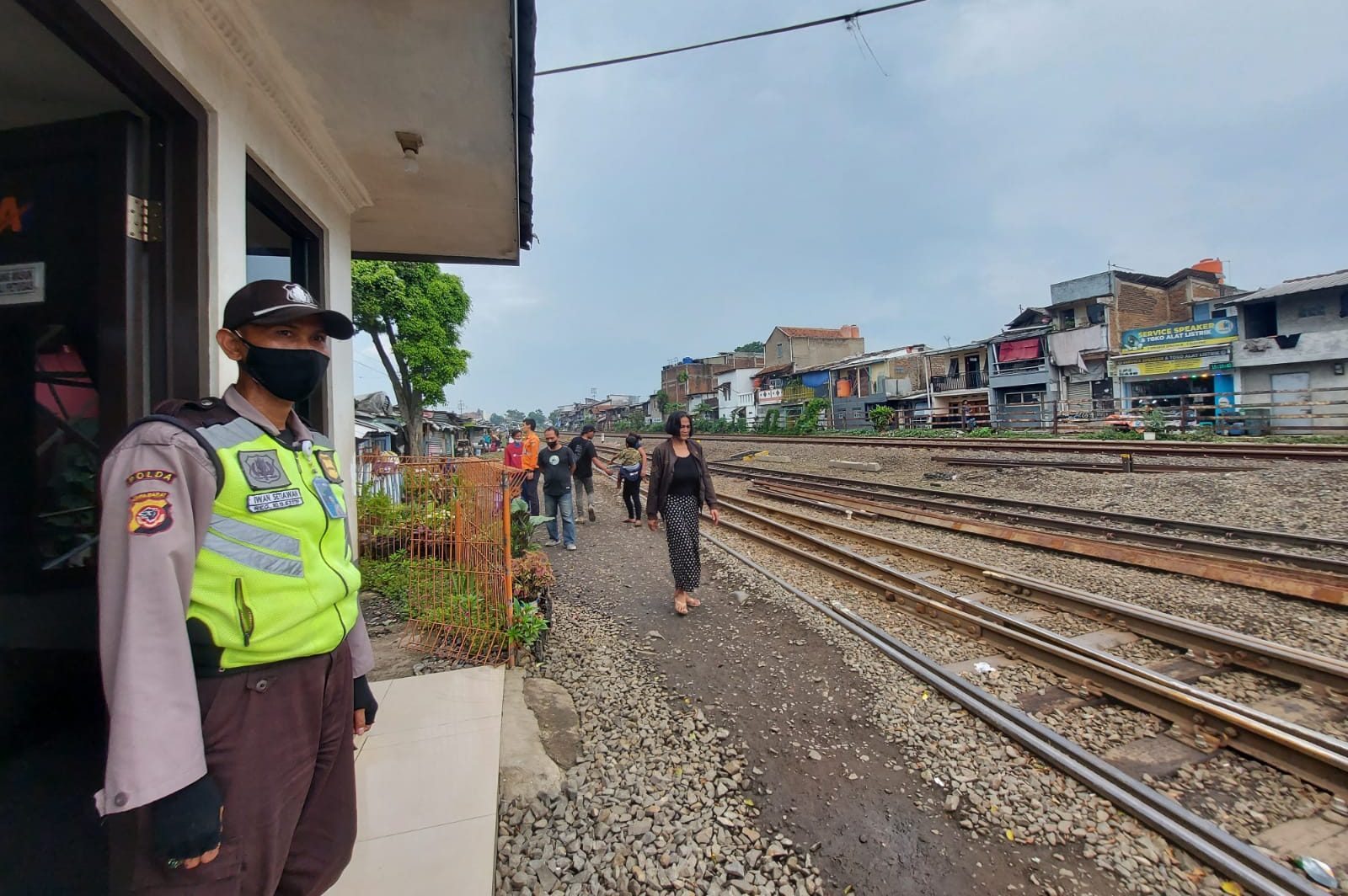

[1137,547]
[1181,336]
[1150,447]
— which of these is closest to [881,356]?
[1181,336]

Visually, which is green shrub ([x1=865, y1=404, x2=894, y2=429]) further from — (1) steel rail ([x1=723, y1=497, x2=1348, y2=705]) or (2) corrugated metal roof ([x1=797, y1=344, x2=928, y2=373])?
(1) steel rail ([x1=723, y1=497, x2=1348, y2=705])

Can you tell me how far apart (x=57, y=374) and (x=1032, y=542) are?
934 centimetres

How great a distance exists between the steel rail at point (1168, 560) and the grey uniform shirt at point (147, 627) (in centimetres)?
816

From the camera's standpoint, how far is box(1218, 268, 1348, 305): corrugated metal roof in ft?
72.6

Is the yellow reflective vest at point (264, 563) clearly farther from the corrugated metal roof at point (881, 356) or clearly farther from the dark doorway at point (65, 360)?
the corrugated metal roof at point (881, 356)

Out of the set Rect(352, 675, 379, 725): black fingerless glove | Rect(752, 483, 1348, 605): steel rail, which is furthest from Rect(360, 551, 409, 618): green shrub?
Rect(752, 483, 1348, 605): steel rail

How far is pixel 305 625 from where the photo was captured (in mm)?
1489

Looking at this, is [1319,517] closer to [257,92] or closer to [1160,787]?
[1160,787]

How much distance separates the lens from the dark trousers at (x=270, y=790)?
1269 mm

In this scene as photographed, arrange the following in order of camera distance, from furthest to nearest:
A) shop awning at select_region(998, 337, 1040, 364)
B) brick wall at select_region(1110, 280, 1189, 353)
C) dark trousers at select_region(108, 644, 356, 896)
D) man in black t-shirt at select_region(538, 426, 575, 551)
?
shop awning at select_region(998, 337, 1040, 364)
brick wall at select_region(1110, 280, 1189, 353)
man in black t-shirt at select_region(538, 426, 575, 551)
dark trousers at select_region(108, 644, 356, 896)

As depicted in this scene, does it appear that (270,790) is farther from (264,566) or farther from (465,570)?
(465,570)

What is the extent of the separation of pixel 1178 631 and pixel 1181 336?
97.7 feet

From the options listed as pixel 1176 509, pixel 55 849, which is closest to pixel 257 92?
pixel 55 849

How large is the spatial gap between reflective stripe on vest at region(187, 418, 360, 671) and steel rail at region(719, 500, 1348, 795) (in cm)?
456
